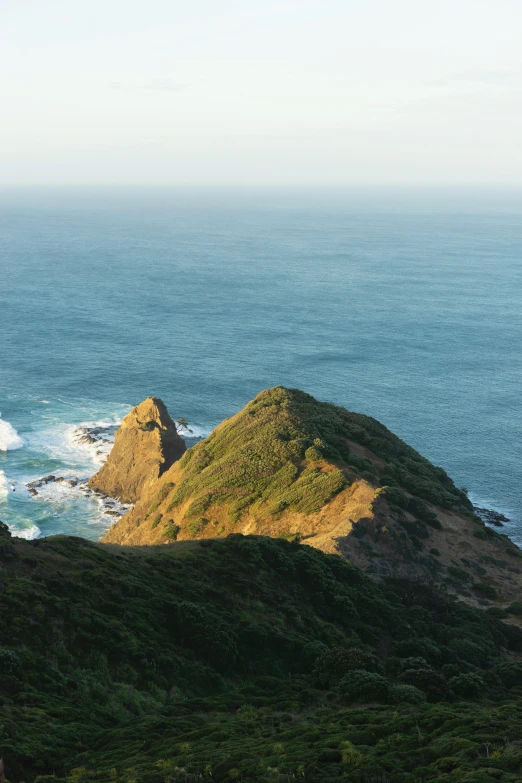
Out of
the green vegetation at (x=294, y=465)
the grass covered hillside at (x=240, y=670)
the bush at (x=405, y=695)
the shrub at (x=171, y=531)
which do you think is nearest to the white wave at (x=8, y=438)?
the green vegetation at (x=294, y=465)

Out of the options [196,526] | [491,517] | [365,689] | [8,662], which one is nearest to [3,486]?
[196,526]

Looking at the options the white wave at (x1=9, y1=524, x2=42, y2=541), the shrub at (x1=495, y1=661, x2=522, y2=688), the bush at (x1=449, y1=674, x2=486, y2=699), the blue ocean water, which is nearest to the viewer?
the bush at (x1=449, y1=674, x2=486, y2=699)

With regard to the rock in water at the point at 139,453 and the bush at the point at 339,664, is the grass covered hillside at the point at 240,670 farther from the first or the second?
the rock in water at the point at 139,453

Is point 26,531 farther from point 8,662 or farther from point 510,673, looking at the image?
point 510,673

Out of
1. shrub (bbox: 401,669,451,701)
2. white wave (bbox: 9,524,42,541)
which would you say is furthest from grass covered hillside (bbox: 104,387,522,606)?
shrub (bbox: 401,669,451,701)

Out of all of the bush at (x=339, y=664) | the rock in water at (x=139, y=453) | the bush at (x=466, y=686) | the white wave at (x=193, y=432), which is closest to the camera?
the bush at (x=339, y=664)

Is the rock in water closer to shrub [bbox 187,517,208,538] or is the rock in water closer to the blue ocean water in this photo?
the blue ocean water
